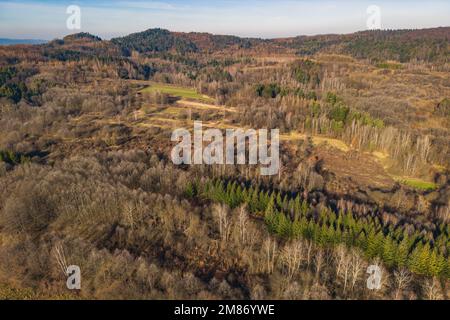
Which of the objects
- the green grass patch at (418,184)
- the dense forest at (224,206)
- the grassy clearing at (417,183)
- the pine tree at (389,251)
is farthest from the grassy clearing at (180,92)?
the pine tree at (389,251)

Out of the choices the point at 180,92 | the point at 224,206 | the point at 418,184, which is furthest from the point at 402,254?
the point at 180,92

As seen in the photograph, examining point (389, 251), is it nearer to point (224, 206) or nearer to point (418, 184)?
point (224, 206)

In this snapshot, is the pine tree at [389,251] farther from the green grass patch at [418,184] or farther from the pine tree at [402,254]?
A: the green grass patch at [418,184]

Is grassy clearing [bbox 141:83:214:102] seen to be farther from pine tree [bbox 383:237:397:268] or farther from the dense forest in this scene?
pine tree [bbox 383:237:397:268]

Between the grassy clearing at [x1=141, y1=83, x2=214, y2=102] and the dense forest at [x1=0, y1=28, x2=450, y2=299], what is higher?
the grassy clearing at [x1=141, y1=83, x2=214, y2=102]

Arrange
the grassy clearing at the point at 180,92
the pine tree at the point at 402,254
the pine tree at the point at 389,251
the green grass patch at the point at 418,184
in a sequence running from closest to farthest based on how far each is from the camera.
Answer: the pine tree at the point at 402,254, the pine tree at the point at 389,251, the green grass patch at the point at 418,184, the grassy clearing at the point at 180,92

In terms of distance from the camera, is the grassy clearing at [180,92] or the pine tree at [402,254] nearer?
the pine tree at [402,254]

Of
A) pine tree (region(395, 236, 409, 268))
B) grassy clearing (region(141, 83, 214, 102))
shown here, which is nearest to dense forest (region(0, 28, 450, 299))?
pine tree (region(395, 236, 409, 268))

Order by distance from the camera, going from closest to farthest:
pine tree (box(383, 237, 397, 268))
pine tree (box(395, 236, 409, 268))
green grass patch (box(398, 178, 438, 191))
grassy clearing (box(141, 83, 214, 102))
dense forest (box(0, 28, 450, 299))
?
dense forest (box(0, 28, 450, 299)) → pine tree (box(395, 236, 409, 268)) → pine tree (box(383, 237, 397, 268)) → green grass patch (box(398, 178, 438, 191)) → grassy clearing (box(141, 83, 214, 102))
